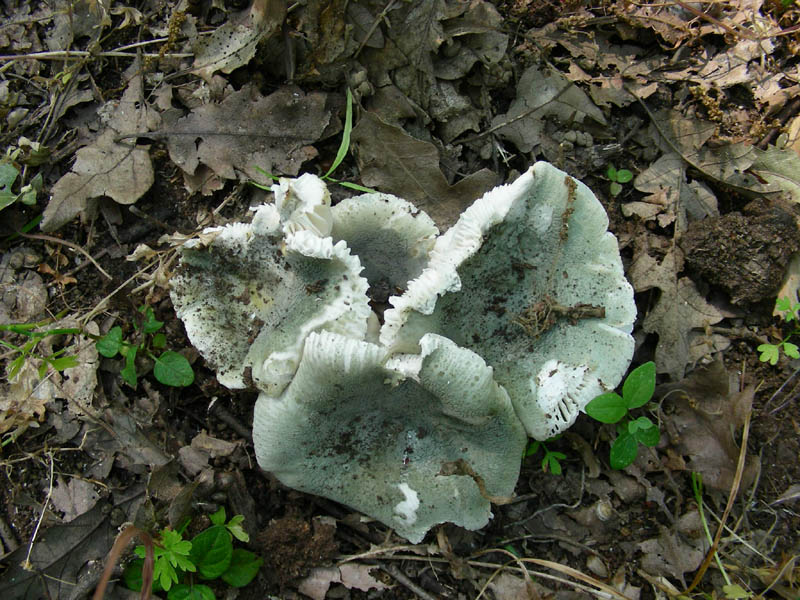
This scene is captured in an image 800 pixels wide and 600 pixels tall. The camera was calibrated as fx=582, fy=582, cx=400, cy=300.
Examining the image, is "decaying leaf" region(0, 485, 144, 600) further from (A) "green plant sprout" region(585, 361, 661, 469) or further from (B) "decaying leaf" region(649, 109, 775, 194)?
(B) "decaying leaf" region(649, 109, 775, 194)

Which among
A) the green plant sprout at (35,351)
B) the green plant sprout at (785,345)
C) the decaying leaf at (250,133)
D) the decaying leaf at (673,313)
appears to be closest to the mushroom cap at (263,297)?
the green plant sprout at (35,351)

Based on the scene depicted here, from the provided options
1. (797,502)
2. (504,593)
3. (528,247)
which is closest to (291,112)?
(528,247)

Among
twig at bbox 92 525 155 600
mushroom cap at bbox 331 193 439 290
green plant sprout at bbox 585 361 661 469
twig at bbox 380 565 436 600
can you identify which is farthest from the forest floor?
mushroom cap at bbox 331 193 439 290

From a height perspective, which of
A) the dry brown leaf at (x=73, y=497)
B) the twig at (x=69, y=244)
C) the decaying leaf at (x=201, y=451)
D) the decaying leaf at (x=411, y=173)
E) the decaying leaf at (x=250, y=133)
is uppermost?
the decaying leaf at (x=250, y=133)

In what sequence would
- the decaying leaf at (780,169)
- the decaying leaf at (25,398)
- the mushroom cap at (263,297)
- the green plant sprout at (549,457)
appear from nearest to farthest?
1. the mushroom cap at (263,297)
2. the decaying leaf at (25,398)
3. the green plant sprout at (549,457)
4. the decaying leaf at (780,169)

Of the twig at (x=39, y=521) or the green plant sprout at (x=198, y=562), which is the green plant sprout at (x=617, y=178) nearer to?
the green plant sprout at (x=198, y=562)
